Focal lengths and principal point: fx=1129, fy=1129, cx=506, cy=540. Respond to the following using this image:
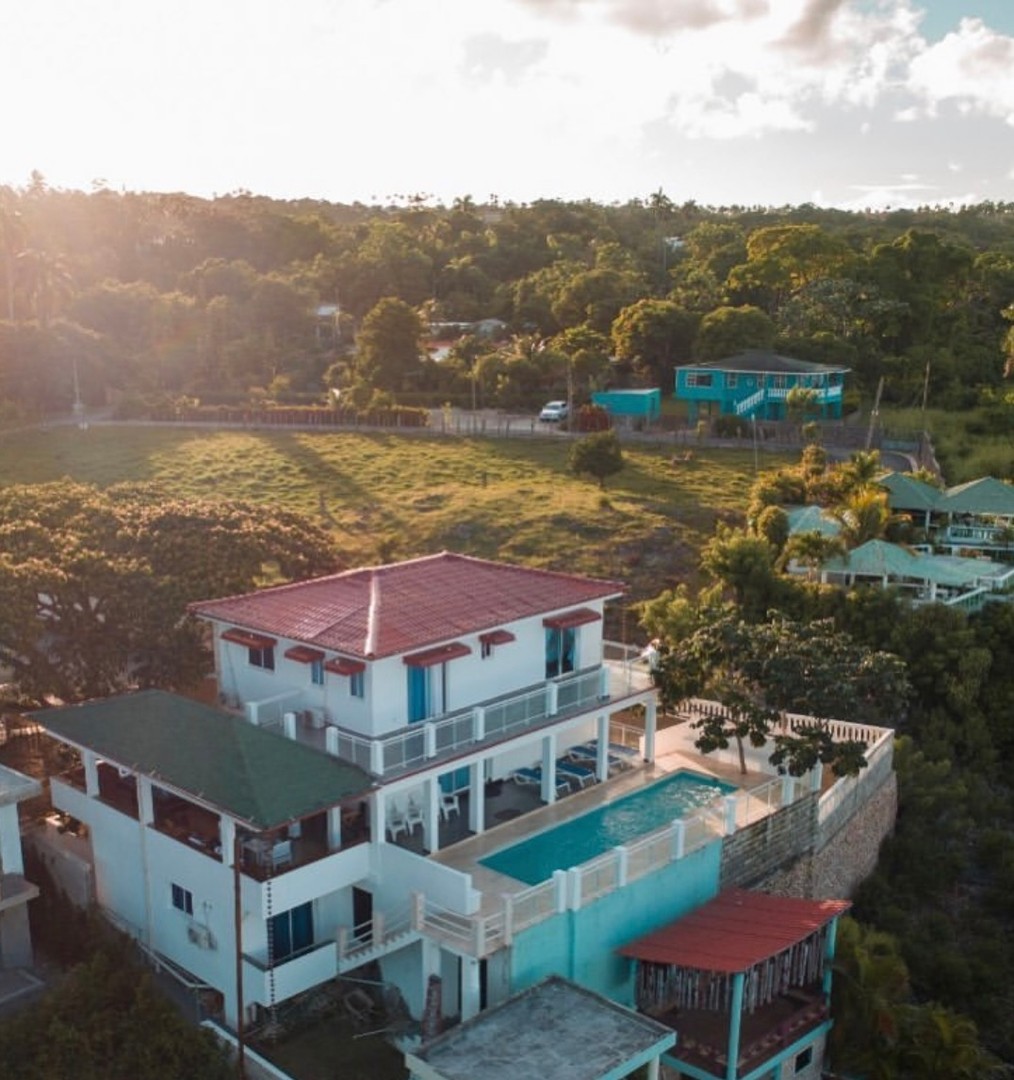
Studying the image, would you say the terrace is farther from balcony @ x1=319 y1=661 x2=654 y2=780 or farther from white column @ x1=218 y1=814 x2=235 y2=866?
white column @ x1=218 y1=814 x2=235 y2=866

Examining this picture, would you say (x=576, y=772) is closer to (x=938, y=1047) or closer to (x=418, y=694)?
(x=418, y=694)

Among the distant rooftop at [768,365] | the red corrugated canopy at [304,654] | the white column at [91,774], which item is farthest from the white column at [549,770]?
the distant rooftop at [768,365]

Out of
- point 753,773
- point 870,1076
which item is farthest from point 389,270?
point 870,1076

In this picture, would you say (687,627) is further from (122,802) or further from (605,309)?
(605,309)

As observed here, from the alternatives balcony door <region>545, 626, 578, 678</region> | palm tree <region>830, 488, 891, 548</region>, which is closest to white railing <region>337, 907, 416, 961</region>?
balcony door <region>545, 626, 578, 678</region>

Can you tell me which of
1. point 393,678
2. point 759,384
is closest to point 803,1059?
point 393,678

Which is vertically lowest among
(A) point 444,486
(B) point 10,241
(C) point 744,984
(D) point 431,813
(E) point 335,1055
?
(E) point 335,1055
